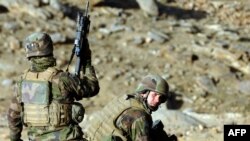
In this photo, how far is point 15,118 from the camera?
5.69 meters

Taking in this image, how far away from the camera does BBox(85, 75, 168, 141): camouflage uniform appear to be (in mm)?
5309

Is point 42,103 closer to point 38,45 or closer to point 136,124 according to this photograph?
point 38,45

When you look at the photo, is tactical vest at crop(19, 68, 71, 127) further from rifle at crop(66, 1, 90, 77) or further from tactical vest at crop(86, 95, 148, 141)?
rifle at crop(66, 1, 90, 77)

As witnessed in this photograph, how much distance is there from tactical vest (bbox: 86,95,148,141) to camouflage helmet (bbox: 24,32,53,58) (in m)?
0.71

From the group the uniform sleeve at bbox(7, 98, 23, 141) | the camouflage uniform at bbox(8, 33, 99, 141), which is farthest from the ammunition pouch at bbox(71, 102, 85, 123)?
the uniform sleeve at bbox(7, 98, 23, 141)

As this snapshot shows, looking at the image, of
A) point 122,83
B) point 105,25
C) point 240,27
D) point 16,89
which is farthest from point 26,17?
point 16,89

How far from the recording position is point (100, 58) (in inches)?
578

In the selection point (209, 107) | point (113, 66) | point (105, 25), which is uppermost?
point (105, 25)

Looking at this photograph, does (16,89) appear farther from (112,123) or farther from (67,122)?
(112,123)

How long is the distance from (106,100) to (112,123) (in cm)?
748

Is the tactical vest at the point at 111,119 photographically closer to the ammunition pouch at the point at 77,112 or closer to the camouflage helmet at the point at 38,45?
the ammunition pouch at the point at 77,112

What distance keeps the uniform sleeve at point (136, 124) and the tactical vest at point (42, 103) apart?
20.0 inches

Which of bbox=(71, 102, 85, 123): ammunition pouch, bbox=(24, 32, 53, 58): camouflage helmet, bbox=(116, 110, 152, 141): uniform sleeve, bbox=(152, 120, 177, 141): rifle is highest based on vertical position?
bbox=(24, 32, 53, 58): camouflage helmet

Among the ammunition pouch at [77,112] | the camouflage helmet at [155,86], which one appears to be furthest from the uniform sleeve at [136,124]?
the ammunition pouch at [77,112]
